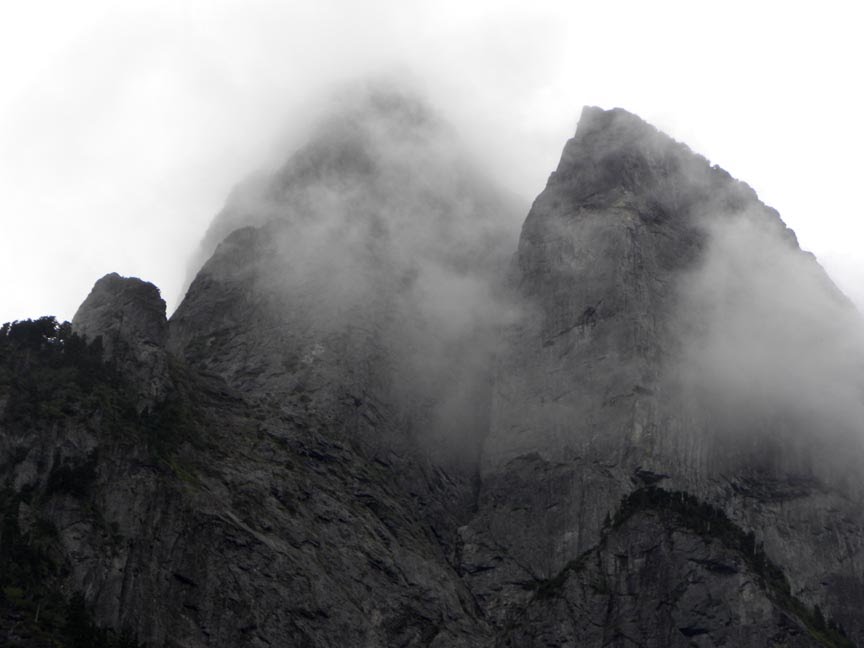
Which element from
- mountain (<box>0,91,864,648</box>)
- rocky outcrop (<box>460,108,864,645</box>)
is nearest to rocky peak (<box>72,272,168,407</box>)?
mountain (<box>0,91,864,648</box>)

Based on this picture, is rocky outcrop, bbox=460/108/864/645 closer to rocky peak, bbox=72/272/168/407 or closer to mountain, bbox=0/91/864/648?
mountain, bbox=0/91/864/648

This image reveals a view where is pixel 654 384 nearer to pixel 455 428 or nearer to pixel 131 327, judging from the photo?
pixel 455 428

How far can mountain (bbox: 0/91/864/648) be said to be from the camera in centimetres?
11850

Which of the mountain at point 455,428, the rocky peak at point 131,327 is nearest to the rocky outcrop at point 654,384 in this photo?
the mountain at point 455,428

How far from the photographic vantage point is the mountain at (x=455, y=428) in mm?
118500

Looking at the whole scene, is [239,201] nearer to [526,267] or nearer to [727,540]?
[526,267]

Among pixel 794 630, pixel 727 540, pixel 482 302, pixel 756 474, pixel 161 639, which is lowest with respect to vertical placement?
pixel 161 639

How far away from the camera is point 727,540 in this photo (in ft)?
425

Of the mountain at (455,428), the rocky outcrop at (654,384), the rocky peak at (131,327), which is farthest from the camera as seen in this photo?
the rocky outcrop at (654,384)

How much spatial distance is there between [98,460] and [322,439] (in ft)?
85.3

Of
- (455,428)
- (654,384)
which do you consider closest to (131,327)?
(455,428)

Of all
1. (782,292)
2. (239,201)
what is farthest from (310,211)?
(782,292)

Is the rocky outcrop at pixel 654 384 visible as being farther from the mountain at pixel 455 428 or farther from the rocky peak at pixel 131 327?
Result: the rocky peak at pixel 131 327

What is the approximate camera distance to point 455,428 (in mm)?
150750
